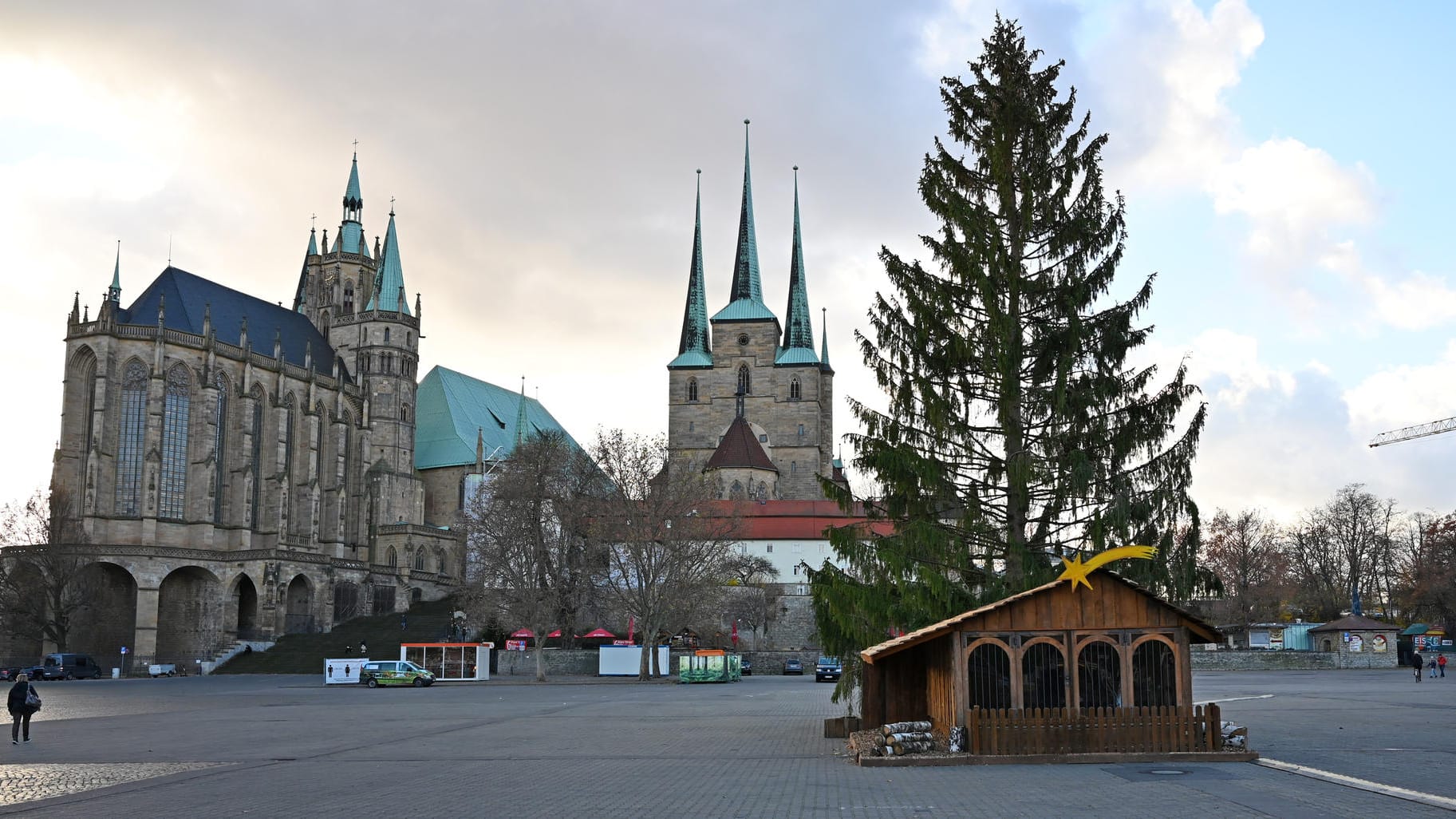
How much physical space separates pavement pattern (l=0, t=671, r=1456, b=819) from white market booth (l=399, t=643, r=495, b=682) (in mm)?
21926

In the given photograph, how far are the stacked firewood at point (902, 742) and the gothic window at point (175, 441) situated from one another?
66348 mm

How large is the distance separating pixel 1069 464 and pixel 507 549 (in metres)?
41.4

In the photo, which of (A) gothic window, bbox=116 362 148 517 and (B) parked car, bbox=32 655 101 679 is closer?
(B) parked car, bbox=32 655 101 679

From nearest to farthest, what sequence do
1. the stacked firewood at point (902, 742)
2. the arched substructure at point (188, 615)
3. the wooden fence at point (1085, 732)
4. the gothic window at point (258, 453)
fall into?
the wooden fence at point (1085, 732) < the stacked firewood at point (902, 742) < the arched substructure at point (188, 615) < the gothic window at point (258, 453)

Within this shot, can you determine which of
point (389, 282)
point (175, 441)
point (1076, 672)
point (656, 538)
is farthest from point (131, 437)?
point (1076, 672)

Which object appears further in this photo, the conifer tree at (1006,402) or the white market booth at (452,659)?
the white market booth at (452,659)

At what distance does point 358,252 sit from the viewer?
336 ft

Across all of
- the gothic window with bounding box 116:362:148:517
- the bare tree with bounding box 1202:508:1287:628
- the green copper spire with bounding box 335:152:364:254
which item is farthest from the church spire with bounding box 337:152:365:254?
the bare tree with bounding box 1202:508:1287:628

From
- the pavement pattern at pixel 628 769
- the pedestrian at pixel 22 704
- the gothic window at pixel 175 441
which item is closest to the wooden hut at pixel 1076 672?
the pavement pattern at pixel 628 769

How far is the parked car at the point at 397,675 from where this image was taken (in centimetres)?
5209

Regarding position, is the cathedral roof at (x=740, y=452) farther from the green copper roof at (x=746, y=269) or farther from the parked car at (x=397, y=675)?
the parked car at (x=397, y=675)

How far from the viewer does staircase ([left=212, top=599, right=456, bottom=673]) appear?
228ft

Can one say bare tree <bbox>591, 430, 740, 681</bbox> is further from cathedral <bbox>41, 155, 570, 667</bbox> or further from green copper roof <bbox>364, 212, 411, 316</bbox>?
green copper roof <bbox>364, 212, 411, 316</bbox>

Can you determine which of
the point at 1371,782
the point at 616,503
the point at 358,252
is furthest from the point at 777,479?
the point at 1371,782
